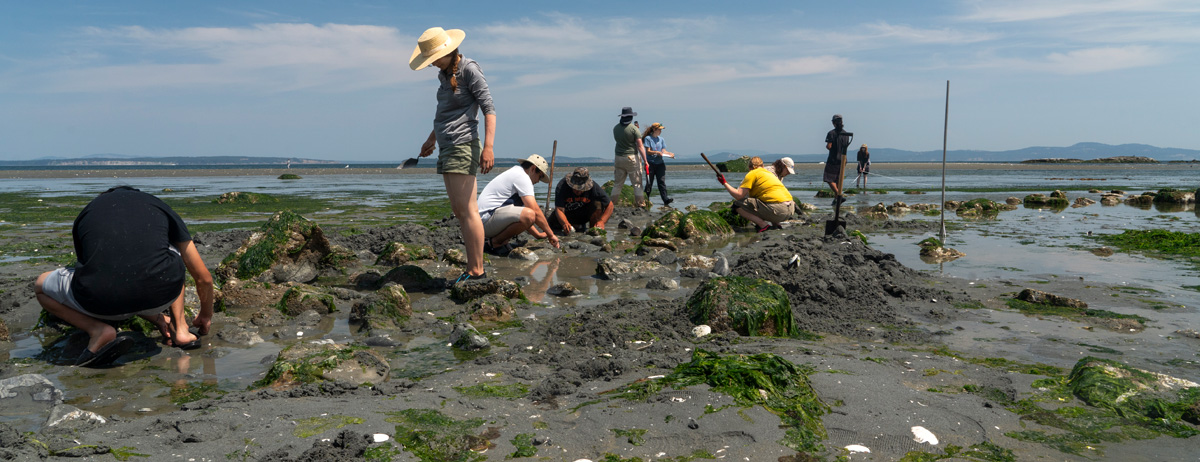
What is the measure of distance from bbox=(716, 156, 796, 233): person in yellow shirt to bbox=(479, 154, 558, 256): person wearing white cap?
13.3 feet

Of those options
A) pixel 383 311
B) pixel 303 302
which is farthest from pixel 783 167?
pixel 303 302

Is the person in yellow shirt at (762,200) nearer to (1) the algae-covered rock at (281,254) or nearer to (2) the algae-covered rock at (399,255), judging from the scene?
(2) the algae-covered rock at (399,255)

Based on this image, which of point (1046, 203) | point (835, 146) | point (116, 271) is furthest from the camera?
point (1046, 203)

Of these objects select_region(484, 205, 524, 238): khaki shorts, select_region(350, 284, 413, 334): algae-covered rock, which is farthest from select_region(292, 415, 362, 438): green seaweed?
select_region(484, 205, 524, 238): khaki shorts

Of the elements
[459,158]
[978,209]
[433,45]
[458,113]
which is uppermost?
[433,45]

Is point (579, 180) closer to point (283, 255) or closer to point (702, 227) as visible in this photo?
point (702, 227)

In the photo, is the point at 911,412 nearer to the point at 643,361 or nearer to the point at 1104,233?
the point at 643,361

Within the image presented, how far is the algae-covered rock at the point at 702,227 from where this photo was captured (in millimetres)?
10055

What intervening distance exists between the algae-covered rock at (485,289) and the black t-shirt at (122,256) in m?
2.17

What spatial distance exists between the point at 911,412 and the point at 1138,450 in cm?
81

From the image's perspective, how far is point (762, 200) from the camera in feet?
36.6

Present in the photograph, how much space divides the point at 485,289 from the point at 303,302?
1.37m

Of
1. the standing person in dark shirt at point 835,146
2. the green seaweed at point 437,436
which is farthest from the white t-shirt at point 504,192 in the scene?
the standing person in dark shirt at point 835,146

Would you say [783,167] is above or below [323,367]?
above
